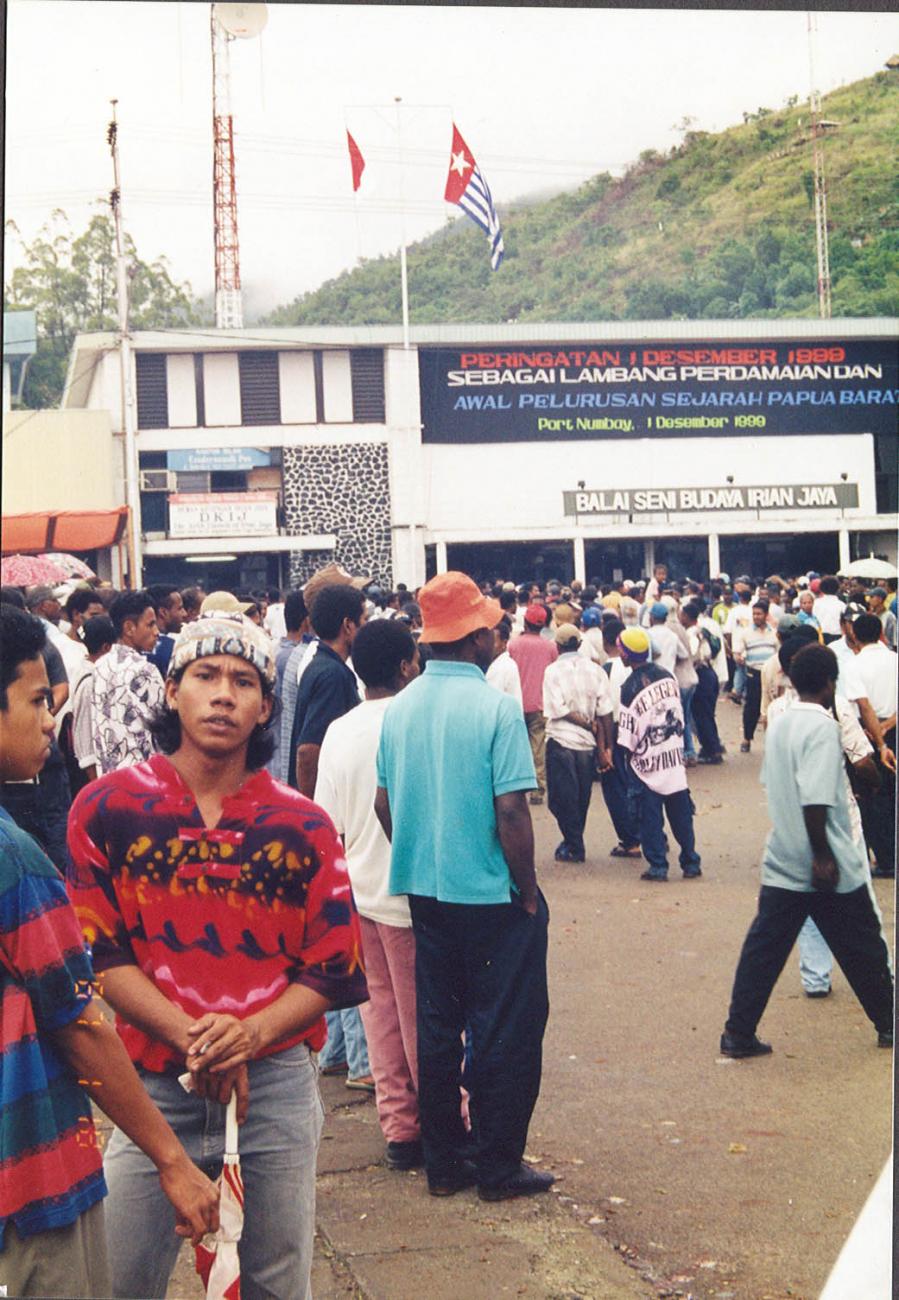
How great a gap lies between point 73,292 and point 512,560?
1.97m

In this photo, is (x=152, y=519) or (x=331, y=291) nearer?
(x=331, y=291)

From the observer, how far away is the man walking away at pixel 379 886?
4.73m

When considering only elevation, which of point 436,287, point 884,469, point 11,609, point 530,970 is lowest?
point 530,970

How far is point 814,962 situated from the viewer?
21.0 feet

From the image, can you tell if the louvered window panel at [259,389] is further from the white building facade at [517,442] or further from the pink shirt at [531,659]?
the pink shirt at [531,659]

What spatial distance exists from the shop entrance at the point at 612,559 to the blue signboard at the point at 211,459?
1325mm

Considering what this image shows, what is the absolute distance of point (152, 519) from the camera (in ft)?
18.6

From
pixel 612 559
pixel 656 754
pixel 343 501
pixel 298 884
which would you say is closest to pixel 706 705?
pixel 656 754

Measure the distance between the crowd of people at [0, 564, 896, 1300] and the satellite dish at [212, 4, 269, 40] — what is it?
1.56 meters

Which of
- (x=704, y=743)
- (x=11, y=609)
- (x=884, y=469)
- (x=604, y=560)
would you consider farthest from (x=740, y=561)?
(x=704, y=743)

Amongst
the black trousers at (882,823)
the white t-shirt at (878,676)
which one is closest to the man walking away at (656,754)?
the black trousers at (882,823)

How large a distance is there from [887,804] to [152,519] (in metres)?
4.54

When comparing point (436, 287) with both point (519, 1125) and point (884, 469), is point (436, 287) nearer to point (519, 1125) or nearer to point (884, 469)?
point (884, 469)

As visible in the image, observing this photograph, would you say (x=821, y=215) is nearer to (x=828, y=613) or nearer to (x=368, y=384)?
(x=368, y=384)
